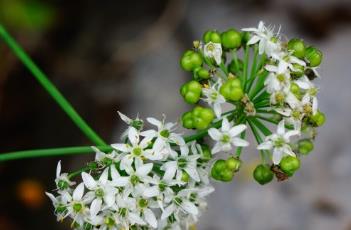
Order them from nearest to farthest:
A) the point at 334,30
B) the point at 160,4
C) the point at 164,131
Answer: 1. the point at 164,131
2. the point at 334,30
3. the point at 160,4

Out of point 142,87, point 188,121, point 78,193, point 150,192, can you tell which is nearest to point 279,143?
point 188,121

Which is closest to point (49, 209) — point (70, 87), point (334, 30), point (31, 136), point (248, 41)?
point (31, 136)

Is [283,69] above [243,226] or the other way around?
above

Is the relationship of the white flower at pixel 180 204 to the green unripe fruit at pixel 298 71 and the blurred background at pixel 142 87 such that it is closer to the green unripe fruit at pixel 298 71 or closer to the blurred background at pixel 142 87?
the green unripe fruit at pixel 298 71

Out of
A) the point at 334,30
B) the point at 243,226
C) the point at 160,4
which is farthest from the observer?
the point at 160,4

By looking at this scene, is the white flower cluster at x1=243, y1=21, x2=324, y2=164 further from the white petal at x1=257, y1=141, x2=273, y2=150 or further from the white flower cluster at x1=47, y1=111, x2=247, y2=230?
the white flower cluster at x1=47, y1=111, x2=247, y2=230

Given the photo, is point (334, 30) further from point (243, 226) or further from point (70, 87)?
point (70, 87)

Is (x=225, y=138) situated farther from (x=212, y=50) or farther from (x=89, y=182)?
(x=89, y=182)

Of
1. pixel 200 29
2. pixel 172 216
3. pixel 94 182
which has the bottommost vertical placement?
pixel 200 29

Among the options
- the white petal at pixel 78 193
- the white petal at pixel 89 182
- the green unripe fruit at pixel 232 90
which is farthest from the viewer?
the white petal at pixel 78 193

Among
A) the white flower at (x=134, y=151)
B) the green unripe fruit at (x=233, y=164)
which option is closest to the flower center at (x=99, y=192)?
the white flower at (x=134, y=151)
